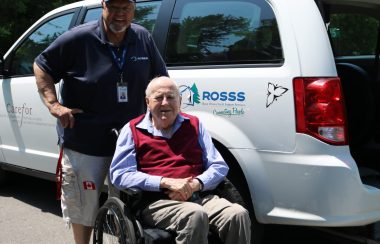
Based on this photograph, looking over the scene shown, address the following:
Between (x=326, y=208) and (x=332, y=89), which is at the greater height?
(x=332, y=89)

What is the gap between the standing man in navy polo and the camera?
3.05m

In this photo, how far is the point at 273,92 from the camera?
10.3ft

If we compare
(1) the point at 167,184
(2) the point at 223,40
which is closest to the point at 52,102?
(1) the point at 167,184

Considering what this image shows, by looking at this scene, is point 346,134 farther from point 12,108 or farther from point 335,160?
point 12,108

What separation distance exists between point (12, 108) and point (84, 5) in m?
1.20

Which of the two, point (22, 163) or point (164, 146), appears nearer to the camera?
point (164, 146)

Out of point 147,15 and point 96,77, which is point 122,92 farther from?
point 147,15

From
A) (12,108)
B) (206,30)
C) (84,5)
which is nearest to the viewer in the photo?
(206,30)

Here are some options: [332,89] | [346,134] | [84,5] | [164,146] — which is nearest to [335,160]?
[346,134]

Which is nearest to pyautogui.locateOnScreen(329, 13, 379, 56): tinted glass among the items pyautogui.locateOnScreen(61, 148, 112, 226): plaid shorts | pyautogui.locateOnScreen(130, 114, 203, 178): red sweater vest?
pyautogui.locateOnScreen(130, 114, 203, 178): red sweater vest

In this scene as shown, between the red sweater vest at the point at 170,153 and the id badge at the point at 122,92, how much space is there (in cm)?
22

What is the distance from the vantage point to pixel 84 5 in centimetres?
452

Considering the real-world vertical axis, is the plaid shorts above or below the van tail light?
below

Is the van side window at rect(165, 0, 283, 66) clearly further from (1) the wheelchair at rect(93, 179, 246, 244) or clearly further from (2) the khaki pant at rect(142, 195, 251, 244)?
(2) the khaki pant at rect(142, 195, 251, 244)
